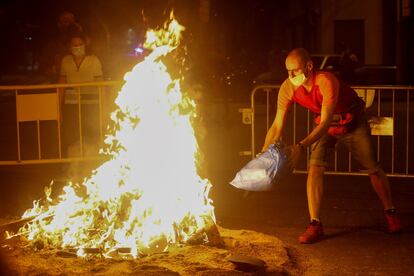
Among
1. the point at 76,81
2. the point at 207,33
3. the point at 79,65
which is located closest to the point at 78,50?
the point at 79,65

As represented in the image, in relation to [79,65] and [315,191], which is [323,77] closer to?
[315,191]

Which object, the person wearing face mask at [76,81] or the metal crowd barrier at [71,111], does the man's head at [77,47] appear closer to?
the person wearing face mask at [76,81]

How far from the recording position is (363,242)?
7.58 metres

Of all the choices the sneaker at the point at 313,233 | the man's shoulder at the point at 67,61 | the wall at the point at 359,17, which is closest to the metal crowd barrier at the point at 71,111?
the man's shoulder at the point at 67,61

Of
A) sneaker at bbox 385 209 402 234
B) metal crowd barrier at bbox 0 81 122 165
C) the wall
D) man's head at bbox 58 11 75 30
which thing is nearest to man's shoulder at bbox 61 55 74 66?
metal crowd barrier at bbox 0 81 122 165

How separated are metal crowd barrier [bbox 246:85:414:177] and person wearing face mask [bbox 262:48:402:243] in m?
0.28

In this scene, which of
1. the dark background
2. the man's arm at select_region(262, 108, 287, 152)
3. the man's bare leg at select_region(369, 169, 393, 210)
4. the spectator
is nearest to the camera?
the man's arm at select_region(262, 108, 287, 152)

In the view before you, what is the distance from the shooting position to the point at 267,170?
683 cm

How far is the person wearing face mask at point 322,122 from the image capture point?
7305 mm

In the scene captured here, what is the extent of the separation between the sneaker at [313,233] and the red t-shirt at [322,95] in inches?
41.6

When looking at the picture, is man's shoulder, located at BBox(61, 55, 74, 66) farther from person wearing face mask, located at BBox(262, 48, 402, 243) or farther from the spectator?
person wearing face mask, located at BBox(262, 48, 402, 243)

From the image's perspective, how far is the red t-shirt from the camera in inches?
286

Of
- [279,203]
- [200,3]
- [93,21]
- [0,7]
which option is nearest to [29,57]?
[0,7]

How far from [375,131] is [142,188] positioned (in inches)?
→ 159
